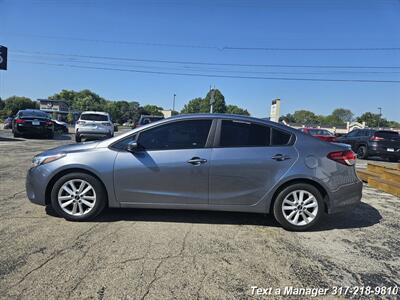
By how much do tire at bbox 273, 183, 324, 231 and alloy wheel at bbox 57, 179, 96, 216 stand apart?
8.35ft

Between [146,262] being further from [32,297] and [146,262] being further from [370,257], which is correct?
[370,257]

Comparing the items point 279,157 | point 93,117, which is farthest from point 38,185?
point 93,117

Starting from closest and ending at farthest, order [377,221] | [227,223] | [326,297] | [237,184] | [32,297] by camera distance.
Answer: [32,297], [326,297], [237,184], [227,223], [377,221]

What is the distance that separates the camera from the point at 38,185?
4609 millimetres

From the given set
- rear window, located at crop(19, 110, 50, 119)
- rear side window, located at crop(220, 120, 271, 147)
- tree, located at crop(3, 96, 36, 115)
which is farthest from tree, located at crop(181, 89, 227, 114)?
rear side window, located at crop(220, 120, 271, 147)

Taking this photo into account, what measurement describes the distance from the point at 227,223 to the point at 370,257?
6.03 feet

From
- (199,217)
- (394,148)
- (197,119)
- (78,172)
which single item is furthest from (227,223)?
(394,148)

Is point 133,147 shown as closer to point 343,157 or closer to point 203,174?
point 203,174

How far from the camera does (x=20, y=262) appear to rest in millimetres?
3355

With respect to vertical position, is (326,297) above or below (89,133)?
below

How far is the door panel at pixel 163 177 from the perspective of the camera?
4480 millimetres

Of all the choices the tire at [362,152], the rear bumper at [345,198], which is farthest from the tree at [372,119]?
the rear bumper at [345,198]

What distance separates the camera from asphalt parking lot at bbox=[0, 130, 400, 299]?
9.84 ft

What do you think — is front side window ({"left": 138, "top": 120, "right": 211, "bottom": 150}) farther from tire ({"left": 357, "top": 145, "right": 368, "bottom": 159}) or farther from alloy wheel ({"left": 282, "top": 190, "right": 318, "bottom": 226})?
tire ({"left": 357, "top": 145, "right": 368, "bottom": 159})
